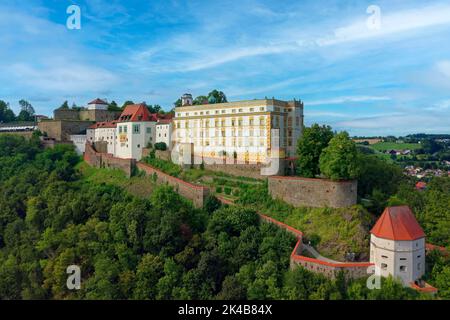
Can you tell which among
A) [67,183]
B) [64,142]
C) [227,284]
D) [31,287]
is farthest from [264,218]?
[64,142]

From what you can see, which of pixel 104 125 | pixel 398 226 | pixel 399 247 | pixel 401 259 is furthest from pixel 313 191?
pixel 104 125

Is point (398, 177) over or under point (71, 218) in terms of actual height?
over

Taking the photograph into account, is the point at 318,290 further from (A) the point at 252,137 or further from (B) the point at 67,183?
(B) the point at 67,183

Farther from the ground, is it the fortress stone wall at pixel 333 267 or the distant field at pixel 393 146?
the distant field at pixel 393 146

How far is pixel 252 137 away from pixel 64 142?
127 feet

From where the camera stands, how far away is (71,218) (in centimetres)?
4784

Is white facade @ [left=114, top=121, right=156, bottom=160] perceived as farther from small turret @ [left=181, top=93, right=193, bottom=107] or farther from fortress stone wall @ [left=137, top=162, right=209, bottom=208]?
small turret @ [left=181, top=93, right=193, bottom=107]

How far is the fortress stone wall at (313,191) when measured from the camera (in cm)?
4028

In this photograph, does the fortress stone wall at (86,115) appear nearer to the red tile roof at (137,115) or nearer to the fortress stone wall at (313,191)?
the red tile roof at (137,115)

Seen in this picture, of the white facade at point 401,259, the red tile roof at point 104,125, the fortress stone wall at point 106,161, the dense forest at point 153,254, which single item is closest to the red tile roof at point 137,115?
the red tile roof at point 104,125

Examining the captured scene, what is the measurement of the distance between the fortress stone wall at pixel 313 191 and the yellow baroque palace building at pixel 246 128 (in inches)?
248

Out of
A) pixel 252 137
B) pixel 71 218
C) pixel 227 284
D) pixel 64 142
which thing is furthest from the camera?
pixel 64 142

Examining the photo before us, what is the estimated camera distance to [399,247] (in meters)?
32.5

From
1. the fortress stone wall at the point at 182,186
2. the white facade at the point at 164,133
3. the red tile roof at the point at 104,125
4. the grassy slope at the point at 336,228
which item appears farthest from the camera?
the red tile roof at the point at 104,125
